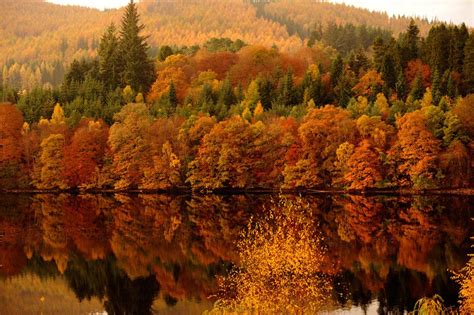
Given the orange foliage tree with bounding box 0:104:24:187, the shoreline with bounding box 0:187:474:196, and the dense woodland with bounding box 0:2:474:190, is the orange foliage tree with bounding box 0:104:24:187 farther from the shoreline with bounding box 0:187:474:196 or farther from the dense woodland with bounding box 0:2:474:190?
the shoreline with bounding box 0:187:474:196

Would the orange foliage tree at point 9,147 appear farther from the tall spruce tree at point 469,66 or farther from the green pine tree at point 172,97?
the tall spruce tree at point 469,66

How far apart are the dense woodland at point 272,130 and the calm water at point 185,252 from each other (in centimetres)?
1146

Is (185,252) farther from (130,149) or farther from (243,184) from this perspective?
(130,149)

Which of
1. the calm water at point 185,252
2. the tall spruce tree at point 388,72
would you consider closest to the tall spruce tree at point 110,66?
the tall spruce tree at point 388,72

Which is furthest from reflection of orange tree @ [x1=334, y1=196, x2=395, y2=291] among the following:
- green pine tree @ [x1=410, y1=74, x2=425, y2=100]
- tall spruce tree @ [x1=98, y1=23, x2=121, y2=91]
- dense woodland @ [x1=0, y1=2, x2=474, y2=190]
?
tall spruce tree @ [x1=98, y1=23, x2=121, y2=91]

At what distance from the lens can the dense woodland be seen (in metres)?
82.5

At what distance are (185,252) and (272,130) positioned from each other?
45.3 meters

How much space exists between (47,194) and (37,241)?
37548 millimetres

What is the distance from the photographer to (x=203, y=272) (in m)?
39.1

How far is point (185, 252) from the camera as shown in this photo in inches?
1783

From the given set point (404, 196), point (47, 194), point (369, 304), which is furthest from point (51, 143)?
point (369, 304)

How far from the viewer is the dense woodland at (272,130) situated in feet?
271

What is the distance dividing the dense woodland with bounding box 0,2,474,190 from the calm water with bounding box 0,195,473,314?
1146 centimetres

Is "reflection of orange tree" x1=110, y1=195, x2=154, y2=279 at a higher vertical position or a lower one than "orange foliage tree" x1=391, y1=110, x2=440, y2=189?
lower
